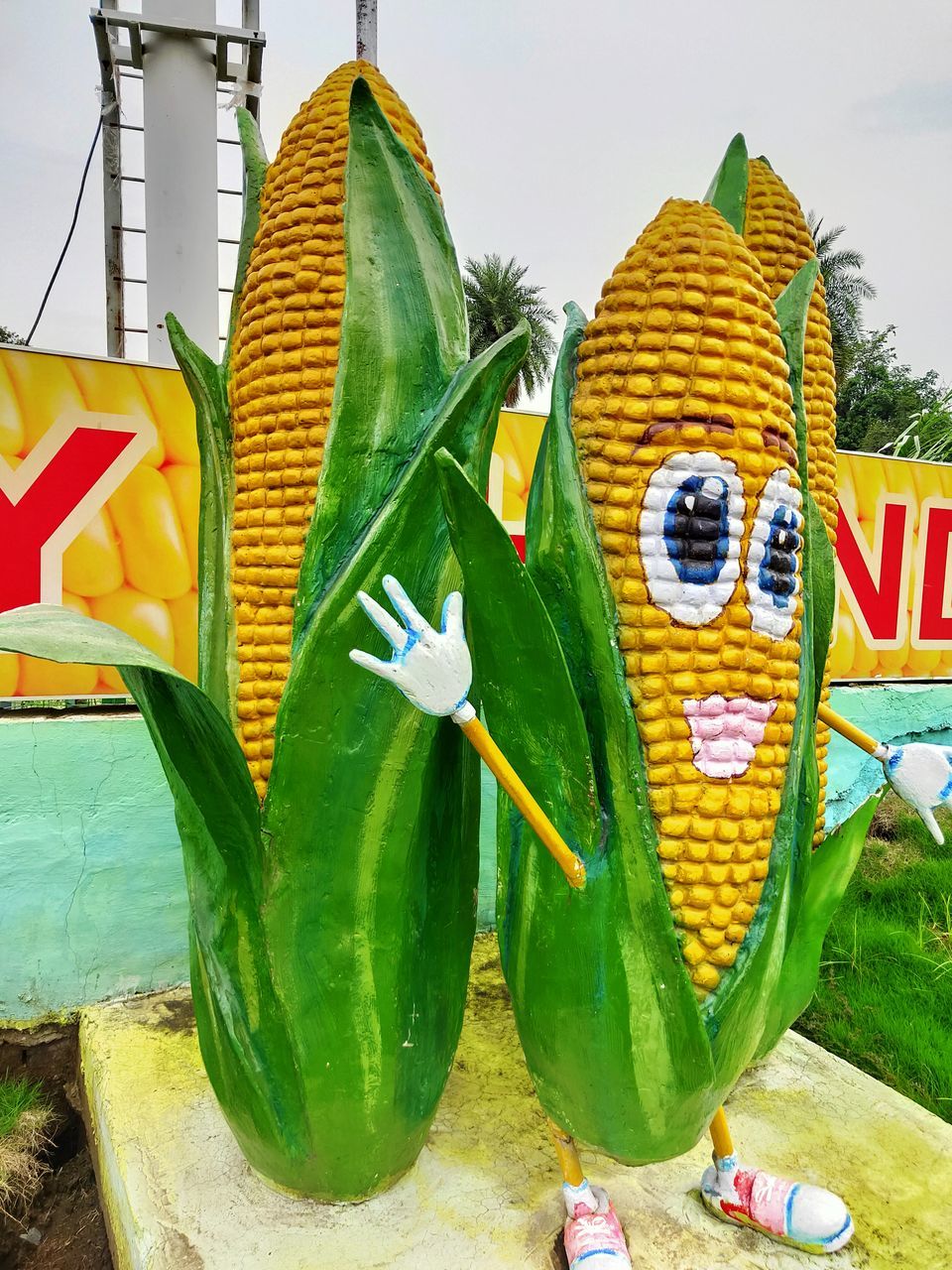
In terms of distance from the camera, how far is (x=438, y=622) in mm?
1370

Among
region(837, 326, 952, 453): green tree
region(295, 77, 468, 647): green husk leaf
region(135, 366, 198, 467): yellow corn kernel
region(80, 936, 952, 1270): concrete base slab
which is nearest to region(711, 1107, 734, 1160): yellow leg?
region(80, 936, 952, 1270): concrete base slab

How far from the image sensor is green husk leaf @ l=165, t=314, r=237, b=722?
4.62 ft

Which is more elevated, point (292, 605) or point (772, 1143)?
point (292, 605)

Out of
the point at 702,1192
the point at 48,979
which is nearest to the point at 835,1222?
the point at 702,1192

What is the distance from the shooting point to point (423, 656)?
3.21 feet

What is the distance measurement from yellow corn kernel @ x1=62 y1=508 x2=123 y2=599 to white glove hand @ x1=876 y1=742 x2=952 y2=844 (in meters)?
1.99

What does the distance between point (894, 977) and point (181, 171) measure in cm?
412

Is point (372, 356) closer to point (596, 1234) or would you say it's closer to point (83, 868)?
point (596, 1234)

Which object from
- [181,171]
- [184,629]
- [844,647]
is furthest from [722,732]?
[181,171]

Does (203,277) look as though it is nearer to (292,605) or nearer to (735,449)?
(292,605)

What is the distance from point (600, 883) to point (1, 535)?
6.11 feet

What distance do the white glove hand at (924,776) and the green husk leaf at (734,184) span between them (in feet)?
3.52

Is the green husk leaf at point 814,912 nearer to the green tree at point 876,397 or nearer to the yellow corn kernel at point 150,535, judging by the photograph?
the yellow corn kernel at point 150,535

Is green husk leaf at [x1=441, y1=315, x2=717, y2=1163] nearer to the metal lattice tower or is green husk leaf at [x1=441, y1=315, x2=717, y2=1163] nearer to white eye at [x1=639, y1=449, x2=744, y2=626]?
white eye at [x1=639, y1=449, x2=744, y2=626]
